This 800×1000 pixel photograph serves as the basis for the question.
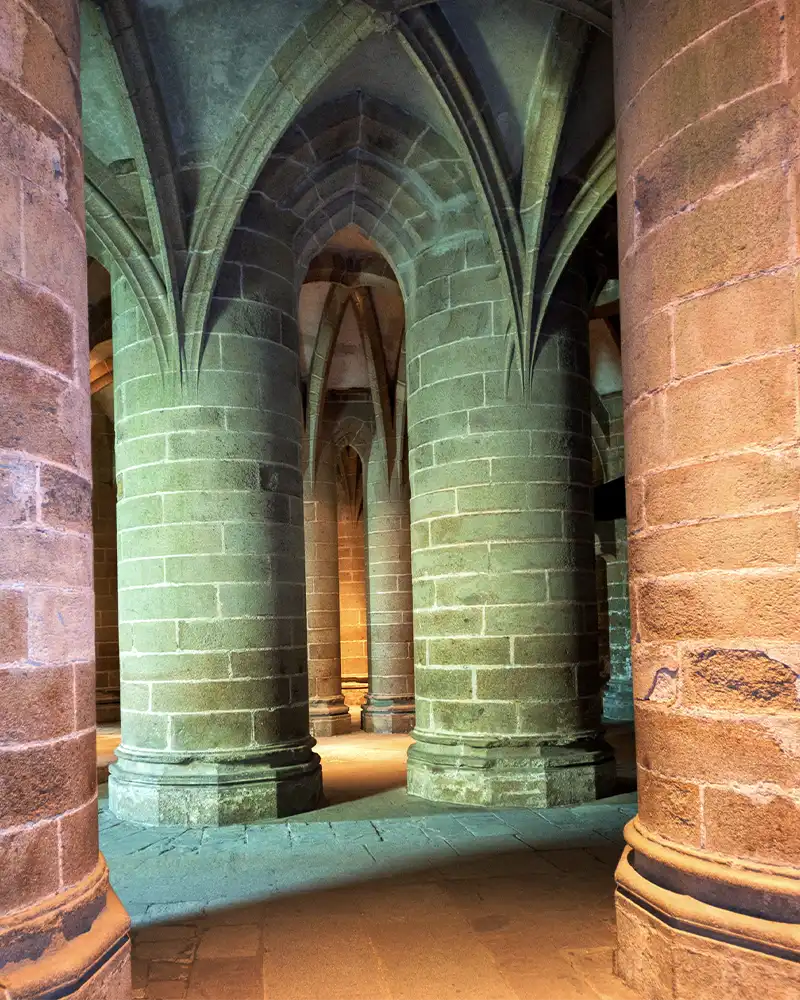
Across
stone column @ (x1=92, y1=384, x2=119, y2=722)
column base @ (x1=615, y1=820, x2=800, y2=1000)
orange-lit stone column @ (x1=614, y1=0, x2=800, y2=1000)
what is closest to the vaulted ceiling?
orange-lit stone column @ (x1=614, y1=0, x2=800, y2=1000)

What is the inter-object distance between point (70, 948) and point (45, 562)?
110 cm

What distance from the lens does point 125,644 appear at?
6973 mm

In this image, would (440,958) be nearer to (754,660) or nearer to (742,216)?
(754,660)

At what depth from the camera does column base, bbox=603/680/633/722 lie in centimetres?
1304

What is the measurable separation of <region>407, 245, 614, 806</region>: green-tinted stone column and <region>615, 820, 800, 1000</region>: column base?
3722 millimetres

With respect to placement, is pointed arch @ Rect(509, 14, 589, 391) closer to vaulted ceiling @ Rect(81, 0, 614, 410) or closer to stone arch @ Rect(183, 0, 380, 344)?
vaulted ceiling @ Rect(81, 0, 614, 410)

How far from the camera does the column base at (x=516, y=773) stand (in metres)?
6.86

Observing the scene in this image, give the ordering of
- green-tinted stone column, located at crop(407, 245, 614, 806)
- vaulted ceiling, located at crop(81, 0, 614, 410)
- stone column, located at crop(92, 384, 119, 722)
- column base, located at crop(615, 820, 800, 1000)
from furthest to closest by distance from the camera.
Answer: stone column, located at crop(92, 384, 119, 722) → green-tinted stone column, located at crop(407, 245, 614, 806) → vaulted ceiling, located at crop(81, 0, 614, 410) → column base, located at crop(615, 820, 800, 1000)

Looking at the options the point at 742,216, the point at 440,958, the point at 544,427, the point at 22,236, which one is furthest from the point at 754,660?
the point at 544,427

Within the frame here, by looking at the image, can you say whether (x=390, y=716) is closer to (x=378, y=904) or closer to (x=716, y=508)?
(x=378, y=904)

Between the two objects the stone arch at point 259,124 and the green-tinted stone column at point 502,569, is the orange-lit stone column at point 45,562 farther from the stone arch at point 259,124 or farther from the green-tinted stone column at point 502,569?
the green-tinted stone column at point 502,569

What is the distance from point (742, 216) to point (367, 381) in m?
11.1

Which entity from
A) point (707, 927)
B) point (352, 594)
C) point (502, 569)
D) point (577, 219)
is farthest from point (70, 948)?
point (352, 594)

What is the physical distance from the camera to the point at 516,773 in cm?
689
